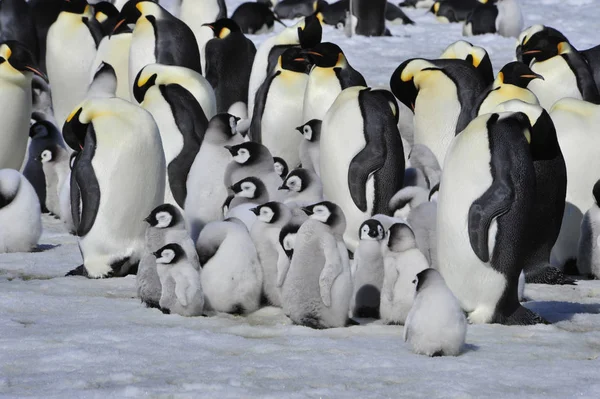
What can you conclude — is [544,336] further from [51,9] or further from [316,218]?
[51,9]

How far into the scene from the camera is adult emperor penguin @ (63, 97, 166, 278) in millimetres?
6933

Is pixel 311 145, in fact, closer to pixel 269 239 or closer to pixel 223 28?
pixel 269 239

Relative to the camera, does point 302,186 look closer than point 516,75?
Yes

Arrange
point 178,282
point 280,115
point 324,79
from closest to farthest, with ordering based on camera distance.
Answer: point 178,282 → point 324,79 → point 280,115

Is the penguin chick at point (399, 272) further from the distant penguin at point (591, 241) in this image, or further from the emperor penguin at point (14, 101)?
the emperor penguin at point (14, 101)

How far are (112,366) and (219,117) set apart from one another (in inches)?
149

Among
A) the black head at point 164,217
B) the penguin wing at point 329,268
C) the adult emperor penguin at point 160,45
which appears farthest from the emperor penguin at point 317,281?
the adult emperor penguin at point 160,45

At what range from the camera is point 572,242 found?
7.61m

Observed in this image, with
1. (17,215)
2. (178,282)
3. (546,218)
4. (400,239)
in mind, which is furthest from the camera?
(17,215)

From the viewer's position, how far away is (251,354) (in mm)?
4648

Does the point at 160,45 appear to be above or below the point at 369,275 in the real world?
above

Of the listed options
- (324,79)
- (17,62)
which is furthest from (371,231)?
(17,62)

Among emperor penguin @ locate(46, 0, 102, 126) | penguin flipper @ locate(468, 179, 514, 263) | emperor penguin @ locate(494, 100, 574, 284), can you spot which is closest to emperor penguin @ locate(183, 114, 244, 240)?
emperor penguin @ locate(494, 100, 574, 284)

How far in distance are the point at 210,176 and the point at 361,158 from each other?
1.03 metres
